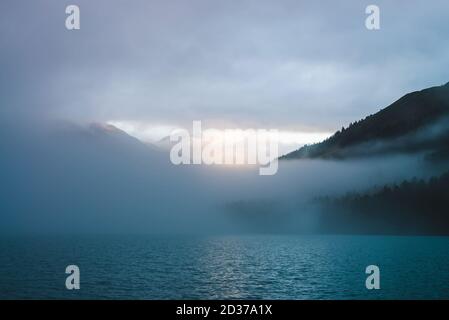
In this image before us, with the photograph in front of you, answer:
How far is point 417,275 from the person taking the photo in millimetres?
78250

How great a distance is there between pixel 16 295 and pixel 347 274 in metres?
53.9

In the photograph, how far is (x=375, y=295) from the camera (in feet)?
182
